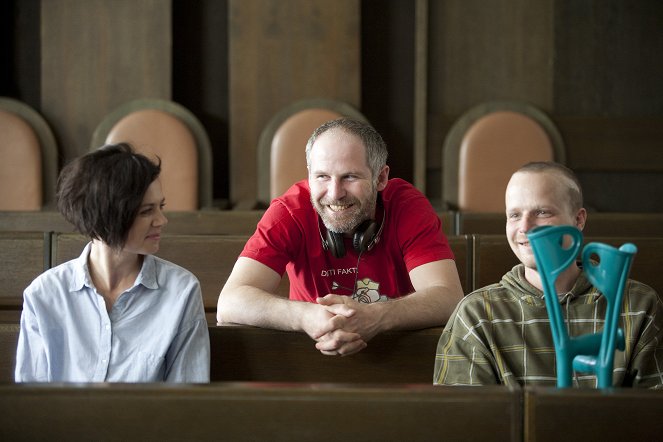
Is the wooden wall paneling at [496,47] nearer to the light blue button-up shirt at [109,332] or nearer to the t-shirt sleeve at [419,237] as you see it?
the t-shirt sleeve at [419,237]

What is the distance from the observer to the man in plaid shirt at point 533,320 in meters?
1.46

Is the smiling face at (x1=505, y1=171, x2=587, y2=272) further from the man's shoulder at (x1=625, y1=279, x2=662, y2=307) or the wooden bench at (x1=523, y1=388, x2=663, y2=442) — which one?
the wooden bench at (x1=523, y1=388, x2=663, y2=442)

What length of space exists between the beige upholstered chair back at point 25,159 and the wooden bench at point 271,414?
3.36 meters

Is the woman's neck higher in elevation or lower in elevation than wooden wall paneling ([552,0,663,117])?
lower

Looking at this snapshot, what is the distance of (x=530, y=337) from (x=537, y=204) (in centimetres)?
25

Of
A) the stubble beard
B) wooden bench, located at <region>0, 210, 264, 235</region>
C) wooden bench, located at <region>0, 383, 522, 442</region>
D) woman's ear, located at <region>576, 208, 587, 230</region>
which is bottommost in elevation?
wooden bench, located at <region>0, 210, 264, 235</region>

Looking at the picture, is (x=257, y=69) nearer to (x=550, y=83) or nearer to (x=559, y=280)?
(x=550, y=83)

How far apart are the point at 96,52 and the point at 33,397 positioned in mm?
3599

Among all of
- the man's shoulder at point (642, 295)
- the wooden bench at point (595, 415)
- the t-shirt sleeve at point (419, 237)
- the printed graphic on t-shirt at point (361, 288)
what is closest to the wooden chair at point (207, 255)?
the printed graphic on t-shirt at point (361, 288)

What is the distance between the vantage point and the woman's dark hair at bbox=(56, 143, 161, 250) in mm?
1587

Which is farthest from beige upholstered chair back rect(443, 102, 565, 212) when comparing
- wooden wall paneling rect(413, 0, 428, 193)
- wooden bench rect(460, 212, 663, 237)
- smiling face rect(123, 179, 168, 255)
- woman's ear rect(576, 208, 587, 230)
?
smiling face rect(123, 179, 168, 255)

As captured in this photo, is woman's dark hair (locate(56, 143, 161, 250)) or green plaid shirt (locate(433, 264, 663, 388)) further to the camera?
woman's dark hair (locate(56, 143, 161, 250))

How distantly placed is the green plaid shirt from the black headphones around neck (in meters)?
0.47

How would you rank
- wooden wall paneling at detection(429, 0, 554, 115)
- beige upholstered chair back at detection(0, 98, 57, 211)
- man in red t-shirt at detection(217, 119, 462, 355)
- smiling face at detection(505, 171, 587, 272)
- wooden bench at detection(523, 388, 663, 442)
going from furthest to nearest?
wooden wall paneling at detection(429, 0, 554, 115), beige upholstered chair back at detection(0, 98, 57, 211), man in red t-shirt at detection(217, 119, 462, 355), smiling face at detection(505, 171, 587, 272), wooden bench at detection(523, 388, 663, 442)
